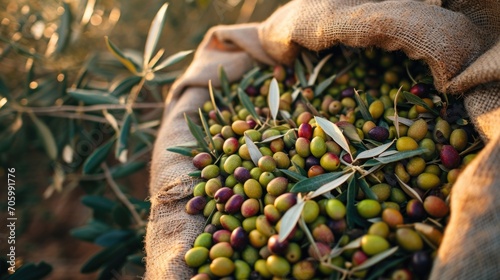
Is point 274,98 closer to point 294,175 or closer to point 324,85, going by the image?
point 324,85

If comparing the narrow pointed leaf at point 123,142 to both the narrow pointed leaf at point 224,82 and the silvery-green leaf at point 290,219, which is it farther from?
the silvery-green leaf at point 290,219

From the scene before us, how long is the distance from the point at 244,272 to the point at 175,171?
50cm

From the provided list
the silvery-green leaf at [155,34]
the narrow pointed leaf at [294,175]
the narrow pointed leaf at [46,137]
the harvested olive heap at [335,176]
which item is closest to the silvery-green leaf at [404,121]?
the harvested olive heap at [335,176]

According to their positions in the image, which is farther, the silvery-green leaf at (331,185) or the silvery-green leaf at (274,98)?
the silvery-green leaf at (274,98)

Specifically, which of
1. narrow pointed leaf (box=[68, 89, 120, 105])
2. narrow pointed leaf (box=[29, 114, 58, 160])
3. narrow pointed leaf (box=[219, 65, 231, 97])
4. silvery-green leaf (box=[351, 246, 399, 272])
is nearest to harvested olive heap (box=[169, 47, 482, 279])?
silvery-green leaf (box=[351, 246, 399, 272])

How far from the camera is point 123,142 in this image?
1804 mm

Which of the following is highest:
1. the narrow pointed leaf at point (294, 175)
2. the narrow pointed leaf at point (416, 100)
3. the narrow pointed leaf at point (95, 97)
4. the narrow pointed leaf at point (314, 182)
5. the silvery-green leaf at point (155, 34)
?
the silvery-green leaf at point (155, 34)

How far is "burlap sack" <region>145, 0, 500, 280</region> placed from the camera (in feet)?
2.85

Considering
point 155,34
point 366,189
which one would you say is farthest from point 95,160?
point 366,189

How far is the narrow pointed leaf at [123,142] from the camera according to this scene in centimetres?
177

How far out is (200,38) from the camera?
98.2 inches

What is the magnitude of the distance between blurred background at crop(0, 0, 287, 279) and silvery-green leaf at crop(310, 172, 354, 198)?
964 mm

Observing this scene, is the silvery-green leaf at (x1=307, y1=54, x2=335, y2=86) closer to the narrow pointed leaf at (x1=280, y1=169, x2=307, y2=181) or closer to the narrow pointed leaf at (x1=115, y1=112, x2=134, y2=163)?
the narrow pointed leaf at (x1=280, y1=169, x2=307, y2=181)

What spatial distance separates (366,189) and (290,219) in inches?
10.3
